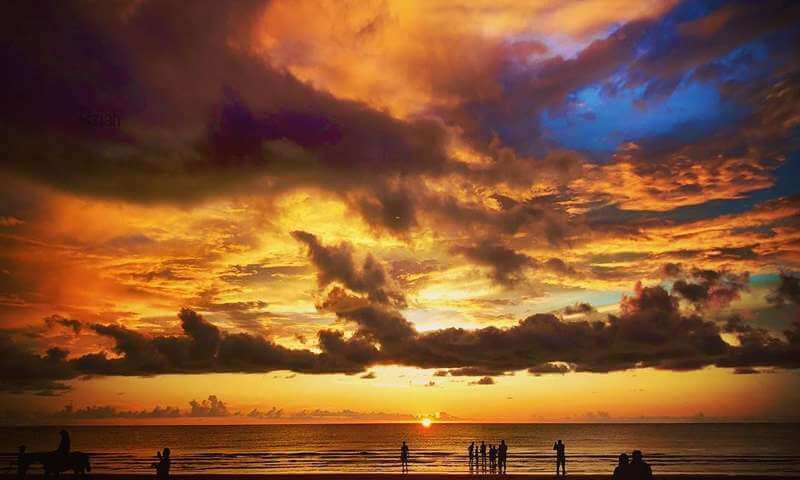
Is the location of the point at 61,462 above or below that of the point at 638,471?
below

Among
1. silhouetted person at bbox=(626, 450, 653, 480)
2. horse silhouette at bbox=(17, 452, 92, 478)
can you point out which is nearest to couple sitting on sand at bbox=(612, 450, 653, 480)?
silhouetted person at bbox=(626, 450, 653, 480)

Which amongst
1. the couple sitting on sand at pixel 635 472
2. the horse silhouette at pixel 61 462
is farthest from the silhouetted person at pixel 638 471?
the horse silhouette at pixel 61 462

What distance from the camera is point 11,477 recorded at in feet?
129

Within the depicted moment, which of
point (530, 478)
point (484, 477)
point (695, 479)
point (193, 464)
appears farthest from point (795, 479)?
point (193, 464)

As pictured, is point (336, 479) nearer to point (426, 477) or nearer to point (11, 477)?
point (426, 477)

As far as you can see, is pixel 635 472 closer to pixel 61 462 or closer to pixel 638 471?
pixel 638 471

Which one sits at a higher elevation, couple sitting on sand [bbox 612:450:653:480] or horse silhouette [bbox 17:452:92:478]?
couple sitting on sand [bbox 612:450:653:480]

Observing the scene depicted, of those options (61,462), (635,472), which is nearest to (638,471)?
(635,472)

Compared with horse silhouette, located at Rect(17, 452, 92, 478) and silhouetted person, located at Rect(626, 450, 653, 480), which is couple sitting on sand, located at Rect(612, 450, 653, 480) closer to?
silhouetted person, located at Rect(626, 450, 653, 480)

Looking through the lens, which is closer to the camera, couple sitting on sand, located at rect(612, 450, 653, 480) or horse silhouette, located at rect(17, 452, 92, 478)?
couple sitting on sand, located at rect(612, 450, 653, 480)

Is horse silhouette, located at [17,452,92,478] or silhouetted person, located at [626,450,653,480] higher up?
silhouetted person, located at [626,450,653,480]

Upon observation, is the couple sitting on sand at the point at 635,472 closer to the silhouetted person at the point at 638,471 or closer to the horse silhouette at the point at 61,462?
the silhouetted person at the point at 638,471

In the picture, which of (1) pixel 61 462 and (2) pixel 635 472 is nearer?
(2) pixel 635 472

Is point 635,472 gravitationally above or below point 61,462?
above
